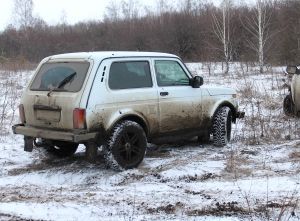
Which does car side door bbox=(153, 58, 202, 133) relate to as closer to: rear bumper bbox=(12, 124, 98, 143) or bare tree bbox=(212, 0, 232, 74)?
rear bumper bbox=(12, 124, 98, 143)

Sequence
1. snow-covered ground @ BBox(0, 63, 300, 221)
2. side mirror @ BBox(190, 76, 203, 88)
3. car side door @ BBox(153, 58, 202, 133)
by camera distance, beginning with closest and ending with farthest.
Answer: snow-covered ground @ BBox(0, 63, 300, 221) < car side door @ BBox(153, 58, 202, 133) < side mirror @ BBox(190, 76, 203, 88)

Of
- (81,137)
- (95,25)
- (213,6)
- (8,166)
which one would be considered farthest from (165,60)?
(95,25)

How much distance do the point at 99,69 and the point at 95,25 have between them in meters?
53.2

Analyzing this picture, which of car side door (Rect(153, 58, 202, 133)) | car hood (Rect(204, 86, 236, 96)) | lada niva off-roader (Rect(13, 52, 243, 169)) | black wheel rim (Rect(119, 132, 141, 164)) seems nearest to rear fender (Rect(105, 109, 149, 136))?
lada niva off-roader (Rect(13, 52, 243, 169))

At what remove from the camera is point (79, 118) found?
253 inches

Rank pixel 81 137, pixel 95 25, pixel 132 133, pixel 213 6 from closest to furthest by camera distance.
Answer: pixel 81 137
pixel 132 133
pixel 213 6
pixel 95 25

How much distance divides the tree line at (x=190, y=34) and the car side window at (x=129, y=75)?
2441 centimetres

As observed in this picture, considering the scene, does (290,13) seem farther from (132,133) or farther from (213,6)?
(132,133)

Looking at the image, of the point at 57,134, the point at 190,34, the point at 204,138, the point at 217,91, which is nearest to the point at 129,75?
the point at 57,134

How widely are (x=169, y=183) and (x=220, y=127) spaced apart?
2531mm

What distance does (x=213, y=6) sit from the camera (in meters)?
53.6

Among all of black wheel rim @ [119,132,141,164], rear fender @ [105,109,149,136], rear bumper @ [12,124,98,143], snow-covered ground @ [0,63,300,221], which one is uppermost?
rear fender @ [105,109,149,136]

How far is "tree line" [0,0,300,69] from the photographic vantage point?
33812 mm

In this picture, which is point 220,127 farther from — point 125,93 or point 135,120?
point 125,93
